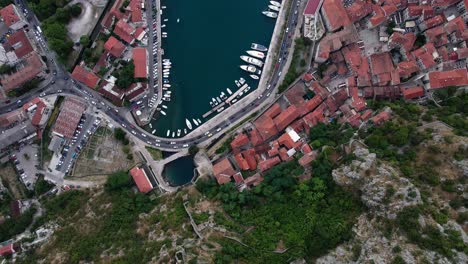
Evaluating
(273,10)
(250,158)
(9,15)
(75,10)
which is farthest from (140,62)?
(273,10)

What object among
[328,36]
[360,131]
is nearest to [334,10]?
[328,36]

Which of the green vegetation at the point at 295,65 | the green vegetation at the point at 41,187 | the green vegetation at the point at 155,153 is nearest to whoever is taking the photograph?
the green vegetation at the point at 41,187

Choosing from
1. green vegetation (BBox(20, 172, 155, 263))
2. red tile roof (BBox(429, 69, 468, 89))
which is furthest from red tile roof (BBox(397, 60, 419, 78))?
green vegetation (BBox(20, 172, 155, 263))

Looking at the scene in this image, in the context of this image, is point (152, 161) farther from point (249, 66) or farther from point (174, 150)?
point (249, 66)

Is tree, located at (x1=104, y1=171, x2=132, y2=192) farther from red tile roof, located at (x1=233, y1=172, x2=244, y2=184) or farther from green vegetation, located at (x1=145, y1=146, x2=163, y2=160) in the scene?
red tile roof, located at (x1=233, y1=172, x2=244, y2=184)

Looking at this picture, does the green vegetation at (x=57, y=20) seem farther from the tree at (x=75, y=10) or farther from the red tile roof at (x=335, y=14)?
the red tile roof at (x=335, y=14)

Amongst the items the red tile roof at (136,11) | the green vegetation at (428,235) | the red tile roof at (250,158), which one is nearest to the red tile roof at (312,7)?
the red tile roof at (250,158)

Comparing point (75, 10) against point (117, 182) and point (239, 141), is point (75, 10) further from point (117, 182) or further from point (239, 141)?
point (239, 141)
